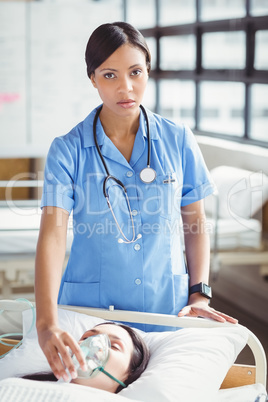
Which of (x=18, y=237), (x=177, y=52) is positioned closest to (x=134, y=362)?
(x=18, y=237)

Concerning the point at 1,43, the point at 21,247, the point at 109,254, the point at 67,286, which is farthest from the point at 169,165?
the point at 1,43

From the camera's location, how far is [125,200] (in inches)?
58.3

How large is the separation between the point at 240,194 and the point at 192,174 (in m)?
1.78

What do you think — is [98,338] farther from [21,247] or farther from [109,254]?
[21,247]

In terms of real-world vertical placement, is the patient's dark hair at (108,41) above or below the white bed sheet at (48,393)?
above

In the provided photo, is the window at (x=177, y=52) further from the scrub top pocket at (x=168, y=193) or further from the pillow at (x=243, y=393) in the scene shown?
the pillow at (x=243, y=393)

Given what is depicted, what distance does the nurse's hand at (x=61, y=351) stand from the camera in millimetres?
1145

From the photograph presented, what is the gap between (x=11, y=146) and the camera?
327cm

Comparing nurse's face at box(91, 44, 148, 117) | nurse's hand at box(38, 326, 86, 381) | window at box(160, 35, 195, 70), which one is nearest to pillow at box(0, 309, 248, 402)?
nurse's hand at box(38, 326, 86, 381)

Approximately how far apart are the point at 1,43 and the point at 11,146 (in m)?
0.55

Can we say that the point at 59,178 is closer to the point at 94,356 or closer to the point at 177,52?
the point at 94,356

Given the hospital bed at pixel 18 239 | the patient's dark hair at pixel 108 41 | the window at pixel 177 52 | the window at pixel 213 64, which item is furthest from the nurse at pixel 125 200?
the window at pixel 177 52

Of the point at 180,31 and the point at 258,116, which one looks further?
the point at 180,31

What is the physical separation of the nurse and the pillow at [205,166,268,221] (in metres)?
1.73
